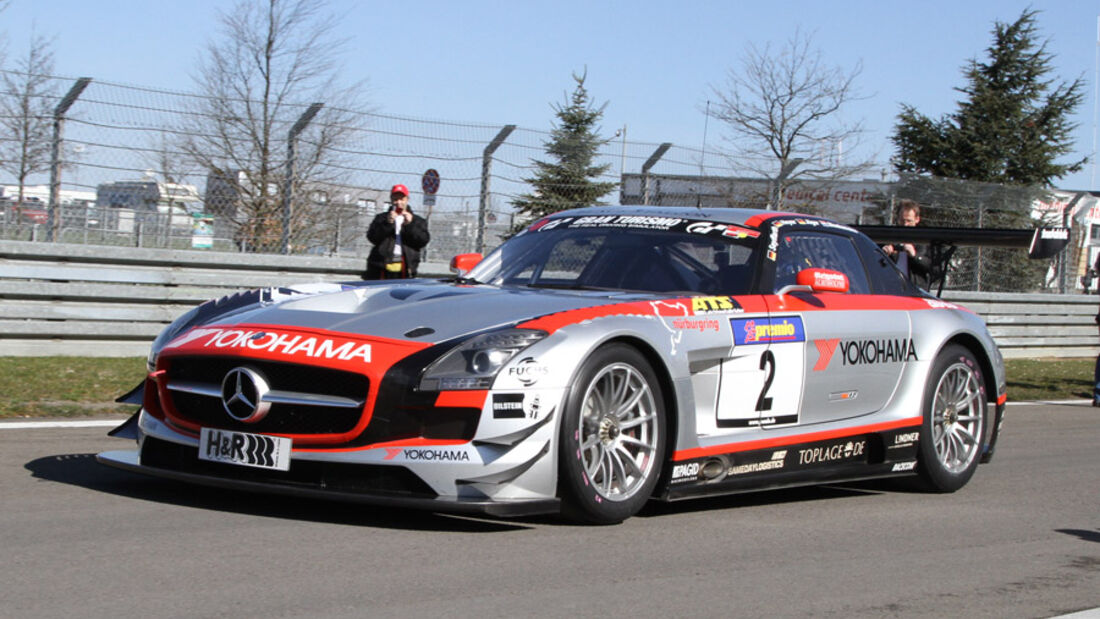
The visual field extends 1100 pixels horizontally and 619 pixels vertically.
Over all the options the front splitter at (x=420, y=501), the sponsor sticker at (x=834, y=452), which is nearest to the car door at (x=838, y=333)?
the sponsor sticker at (x=834, y=452)

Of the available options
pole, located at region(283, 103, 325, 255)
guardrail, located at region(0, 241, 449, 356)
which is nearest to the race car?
guardrail, located at region(0, 241, 449, 356)

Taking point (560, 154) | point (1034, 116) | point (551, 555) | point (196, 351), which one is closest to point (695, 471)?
point (551, 555)

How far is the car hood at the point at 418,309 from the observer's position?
16.6 ft

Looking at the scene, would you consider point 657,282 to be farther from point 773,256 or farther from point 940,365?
point 940,365

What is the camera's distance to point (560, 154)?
13.9 meters

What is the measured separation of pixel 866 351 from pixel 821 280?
1.98ft

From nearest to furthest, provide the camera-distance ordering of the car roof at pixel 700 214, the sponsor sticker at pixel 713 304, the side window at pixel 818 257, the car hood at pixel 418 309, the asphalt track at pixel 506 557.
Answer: the asphalt track at pixel 506 557
the car hood at pixel 418 309
the sponsor sticker at pixel 713 304
the side window at pixel 818 257
the car roof at pixel 700 214

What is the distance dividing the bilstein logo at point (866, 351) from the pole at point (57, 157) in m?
7.13

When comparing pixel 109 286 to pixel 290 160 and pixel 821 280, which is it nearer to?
pixel 290 160

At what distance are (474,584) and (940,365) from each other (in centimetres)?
370

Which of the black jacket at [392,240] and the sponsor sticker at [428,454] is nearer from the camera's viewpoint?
the sponsor sticker at [428,454]

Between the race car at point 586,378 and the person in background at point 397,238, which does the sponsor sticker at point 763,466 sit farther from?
the person in background at point 397,238

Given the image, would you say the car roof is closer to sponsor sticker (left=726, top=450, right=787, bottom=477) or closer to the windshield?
the windshield

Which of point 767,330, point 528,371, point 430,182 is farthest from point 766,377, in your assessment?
point 430,182
